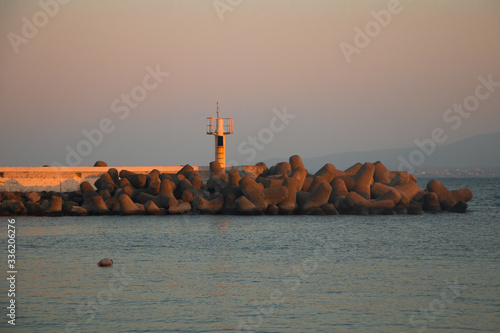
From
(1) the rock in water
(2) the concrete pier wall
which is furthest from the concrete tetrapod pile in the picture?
(1) the rock in water

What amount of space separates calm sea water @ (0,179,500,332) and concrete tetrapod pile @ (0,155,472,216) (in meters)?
4.90

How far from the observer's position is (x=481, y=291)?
16.3 metres

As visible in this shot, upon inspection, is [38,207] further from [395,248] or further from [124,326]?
[124,326]

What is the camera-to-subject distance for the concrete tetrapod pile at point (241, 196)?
3597 cm

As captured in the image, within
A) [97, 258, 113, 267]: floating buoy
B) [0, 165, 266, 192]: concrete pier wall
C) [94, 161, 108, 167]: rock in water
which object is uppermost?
[94, 161, 108, 167]: rock in water

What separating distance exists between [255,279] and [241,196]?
59.9ft

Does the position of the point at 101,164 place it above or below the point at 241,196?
above

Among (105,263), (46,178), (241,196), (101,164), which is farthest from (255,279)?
(101,164)

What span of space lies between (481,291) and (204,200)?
21.6 meters

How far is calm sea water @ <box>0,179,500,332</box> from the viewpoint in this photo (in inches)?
539

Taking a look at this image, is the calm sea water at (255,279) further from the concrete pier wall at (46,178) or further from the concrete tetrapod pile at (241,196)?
the concrete pier wall at (46,178)

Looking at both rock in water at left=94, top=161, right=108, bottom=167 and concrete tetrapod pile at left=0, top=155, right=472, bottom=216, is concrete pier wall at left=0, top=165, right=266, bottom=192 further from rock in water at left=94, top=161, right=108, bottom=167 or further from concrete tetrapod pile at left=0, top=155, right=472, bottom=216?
rock in water at left=94, top=161, right=108, bottom=167

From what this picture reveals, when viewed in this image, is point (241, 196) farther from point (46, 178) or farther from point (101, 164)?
point (101, 164)

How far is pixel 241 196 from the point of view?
36.2 metres
